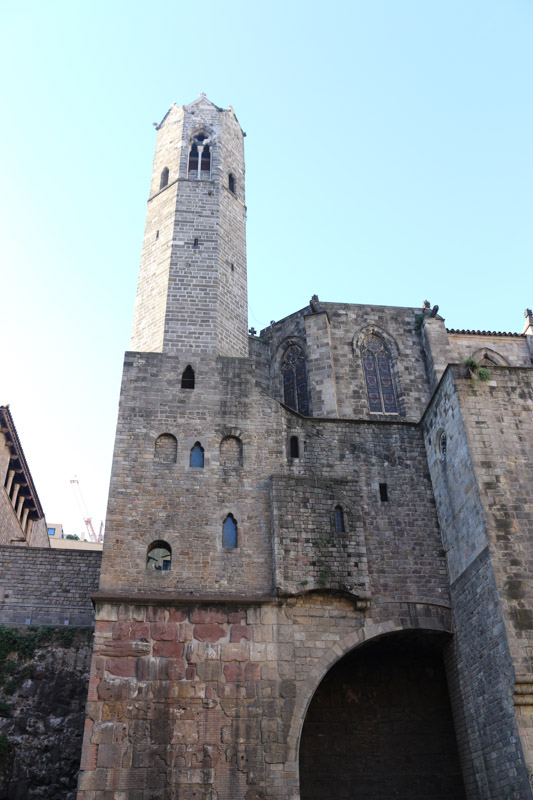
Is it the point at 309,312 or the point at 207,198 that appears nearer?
the point at 207,198

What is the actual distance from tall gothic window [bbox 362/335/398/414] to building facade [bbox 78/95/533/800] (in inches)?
180

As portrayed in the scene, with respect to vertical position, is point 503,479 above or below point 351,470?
below

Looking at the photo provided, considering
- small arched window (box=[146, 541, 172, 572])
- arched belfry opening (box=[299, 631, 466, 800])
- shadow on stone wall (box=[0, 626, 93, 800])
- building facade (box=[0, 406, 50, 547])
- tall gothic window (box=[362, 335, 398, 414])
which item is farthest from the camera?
building facade (box=[0, 406, 50, 547])

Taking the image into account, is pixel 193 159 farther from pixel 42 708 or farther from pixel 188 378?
pixel 42 708

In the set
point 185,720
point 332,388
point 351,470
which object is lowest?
point 185,720

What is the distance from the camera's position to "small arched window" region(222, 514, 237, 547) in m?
15.6

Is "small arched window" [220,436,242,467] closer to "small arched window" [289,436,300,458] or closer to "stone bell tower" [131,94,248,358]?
"small arched window" [289,436,300,458]

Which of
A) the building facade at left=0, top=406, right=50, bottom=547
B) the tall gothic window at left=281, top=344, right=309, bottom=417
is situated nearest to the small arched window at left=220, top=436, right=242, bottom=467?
the tall gothic window at left=281, top=344, right=309, bottom=417

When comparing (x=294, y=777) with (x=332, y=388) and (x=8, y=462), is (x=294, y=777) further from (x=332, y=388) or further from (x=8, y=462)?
(x=8, y=462)

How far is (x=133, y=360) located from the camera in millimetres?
17969

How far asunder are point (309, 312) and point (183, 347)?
7.67 metres

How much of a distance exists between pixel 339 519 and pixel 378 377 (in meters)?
8.30

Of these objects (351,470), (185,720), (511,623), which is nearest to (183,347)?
(351,470)

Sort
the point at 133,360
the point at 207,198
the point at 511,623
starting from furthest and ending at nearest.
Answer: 1. the point at 207,198
2. the point at 133,360
3. the point at 511,623
